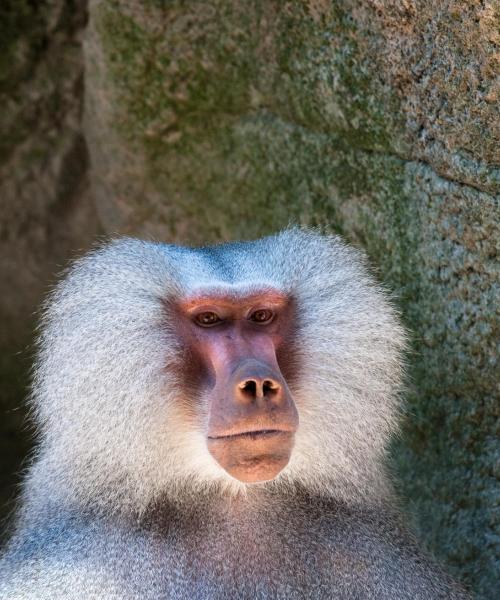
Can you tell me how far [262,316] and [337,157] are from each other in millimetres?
1123

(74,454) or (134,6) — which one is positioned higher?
(134,6)

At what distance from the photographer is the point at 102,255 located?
2.71 meters

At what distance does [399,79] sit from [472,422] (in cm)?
109

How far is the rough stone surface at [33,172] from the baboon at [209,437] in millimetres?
2086

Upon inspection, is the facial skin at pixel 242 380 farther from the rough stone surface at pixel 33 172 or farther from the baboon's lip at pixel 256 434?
the rough stone surface at pixel 33 172

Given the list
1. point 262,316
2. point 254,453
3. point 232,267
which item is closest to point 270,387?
point 254,453

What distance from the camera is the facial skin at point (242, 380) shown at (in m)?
2.34

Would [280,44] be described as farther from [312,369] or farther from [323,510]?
[323,510]

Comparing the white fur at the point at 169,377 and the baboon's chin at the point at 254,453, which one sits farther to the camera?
the white fur at the point at 169,377

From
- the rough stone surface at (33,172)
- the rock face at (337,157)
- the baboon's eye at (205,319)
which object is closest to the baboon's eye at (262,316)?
the baboon's eye at (205,319)

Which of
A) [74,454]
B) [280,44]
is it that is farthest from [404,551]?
[280,44]

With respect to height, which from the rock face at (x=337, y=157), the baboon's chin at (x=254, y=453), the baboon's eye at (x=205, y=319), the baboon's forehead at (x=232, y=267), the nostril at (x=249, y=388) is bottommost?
the baboon's chin at (x=254, y=453)

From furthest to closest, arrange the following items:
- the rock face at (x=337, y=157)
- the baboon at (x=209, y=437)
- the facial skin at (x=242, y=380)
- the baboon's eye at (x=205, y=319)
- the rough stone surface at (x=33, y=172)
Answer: the rough stone surface at (x=33, y=172)
the rock face at (x=337, y=157)
the baboon's eye at (x=205, y=319)
the baboon at (x=209, y=437)
the facial skin at (x=242, y=380)

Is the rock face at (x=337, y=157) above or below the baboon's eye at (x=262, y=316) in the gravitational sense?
above
